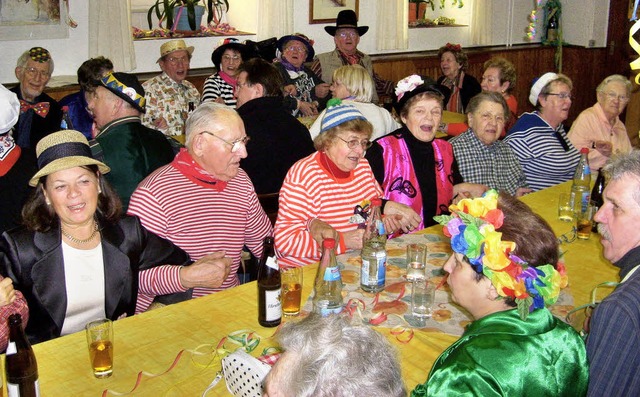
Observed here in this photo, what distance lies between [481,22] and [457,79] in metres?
2.82

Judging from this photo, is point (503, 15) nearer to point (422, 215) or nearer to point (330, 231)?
point (422, 215)

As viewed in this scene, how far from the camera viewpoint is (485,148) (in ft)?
14.6

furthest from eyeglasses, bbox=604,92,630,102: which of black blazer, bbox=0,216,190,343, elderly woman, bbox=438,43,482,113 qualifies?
black blazer, bbox=0,216,190,343

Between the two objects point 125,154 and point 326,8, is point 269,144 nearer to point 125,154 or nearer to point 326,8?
point 125,154

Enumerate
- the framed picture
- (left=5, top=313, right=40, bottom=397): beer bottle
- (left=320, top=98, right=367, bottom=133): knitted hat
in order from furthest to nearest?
the framed picture, (left=320, top=98, right=367, bottom=133): knitted hat, (left=5, top=313, right=40, bottom=397): beer bottle

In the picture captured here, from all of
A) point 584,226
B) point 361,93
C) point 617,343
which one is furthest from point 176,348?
point 361,93

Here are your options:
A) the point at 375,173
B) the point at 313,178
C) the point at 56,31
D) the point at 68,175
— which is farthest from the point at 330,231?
the point at 56,31

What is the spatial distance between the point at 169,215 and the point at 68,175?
0.55 m

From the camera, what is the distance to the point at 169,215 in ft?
9.92

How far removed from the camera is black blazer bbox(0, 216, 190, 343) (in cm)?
252

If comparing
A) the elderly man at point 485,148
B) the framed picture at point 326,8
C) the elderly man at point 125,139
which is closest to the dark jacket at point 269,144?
the elderly man at point 125,139

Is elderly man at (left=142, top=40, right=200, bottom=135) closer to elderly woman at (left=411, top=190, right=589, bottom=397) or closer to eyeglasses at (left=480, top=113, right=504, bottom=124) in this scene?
eyeglasses at (left=480, top=113, right=504, bottom=124)

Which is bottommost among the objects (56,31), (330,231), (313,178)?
(330,231)

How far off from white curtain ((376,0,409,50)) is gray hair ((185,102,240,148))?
619 centimetres
